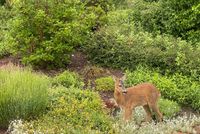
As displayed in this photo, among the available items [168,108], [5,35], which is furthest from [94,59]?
[168,108]

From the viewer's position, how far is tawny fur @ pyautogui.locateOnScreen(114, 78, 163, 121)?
379 inches

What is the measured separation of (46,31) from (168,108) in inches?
149

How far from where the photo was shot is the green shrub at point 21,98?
8742mm

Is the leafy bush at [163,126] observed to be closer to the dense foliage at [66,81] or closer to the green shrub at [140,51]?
the green shrub at [140,51]

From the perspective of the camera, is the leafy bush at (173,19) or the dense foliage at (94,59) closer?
the dense foliage at (94,59)

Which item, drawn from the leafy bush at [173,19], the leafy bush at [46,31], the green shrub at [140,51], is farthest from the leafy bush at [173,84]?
the leafy bush at [173,19]

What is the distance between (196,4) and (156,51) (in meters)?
2.66

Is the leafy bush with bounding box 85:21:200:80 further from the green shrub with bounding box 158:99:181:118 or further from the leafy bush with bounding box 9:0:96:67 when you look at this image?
the green shrub with bounding box 158:99:181:118

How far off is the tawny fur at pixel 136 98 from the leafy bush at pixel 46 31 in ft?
9.33

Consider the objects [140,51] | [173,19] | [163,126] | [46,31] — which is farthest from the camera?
[173,19]

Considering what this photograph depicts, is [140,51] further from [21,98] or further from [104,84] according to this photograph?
[21,98]

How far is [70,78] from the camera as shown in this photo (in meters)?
11.2

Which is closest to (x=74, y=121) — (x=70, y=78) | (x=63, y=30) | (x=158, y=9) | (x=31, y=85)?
(x=31, y=85)

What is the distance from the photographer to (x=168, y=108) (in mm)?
10359
